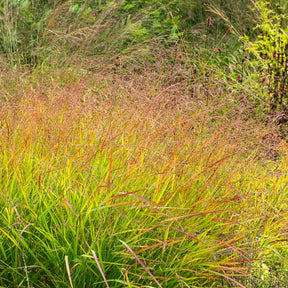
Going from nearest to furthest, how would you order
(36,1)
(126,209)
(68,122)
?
(126,209), (68,122), (36,1)

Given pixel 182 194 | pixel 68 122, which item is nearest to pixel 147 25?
pixel 68 122

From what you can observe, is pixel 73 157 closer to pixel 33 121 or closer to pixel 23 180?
pixel 23 180

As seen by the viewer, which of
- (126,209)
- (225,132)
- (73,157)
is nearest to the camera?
(126,209)

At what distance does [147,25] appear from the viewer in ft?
23.0

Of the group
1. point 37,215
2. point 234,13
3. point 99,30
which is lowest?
point 234,13

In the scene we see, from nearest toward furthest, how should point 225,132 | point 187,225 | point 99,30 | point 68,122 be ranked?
point 187,225 → point 68,122 → point 225,132 → point 99,30

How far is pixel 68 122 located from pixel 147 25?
16.1 ft

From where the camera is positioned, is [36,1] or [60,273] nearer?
[60,273]

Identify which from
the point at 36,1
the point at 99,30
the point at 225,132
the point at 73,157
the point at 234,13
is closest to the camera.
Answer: the point at 73,157

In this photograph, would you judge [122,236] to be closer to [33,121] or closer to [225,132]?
[33,121]

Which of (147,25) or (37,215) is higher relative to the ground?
(37,215)

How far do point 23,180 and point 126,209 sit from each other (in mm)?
Answer: 543

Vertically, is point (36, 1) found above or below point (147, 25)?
above

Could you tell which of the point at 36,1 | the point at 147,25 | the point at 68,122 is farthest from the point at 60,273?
the point at 147,25
